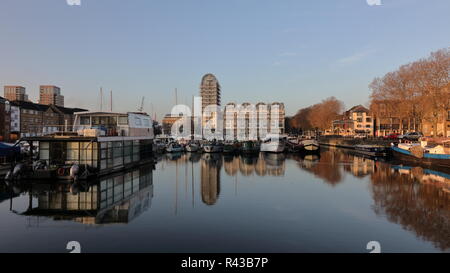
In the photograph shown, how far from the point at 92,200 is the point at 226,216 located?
11.3 m

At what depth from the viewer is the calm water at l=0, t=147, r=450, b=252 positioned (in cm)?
1420

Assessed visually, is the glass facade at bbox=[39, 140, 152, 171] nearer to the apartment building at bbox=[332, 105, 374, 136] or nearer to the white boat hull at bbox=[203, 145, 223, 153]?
the white boat hull at bbox=[203, 145, 223, 153]

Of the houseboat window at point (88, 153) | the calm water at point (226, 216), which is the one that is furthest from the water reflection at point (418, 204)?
the houseboat window at point (88, 153)

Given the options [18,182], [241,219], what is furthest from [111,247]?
[18,182]

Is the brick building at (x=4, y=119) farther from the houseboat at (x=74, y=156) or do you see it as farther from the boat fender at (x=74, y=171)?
the boat fender at (x=74, y=171)

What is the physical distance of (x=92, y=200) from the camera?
23047 mm

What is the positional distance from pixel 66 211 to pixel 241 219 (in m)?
12.2

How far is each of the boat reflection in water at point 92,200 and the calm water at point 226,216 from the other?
0.07 metres

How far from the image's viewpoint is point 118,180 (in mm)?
31844

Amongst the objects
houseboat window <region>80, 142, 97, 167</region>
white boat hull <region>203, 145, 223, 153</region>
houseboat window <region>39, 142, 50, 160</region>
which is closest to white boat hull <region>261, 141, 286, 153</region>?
white boat hull <region>203, 145, 223, 153</region>

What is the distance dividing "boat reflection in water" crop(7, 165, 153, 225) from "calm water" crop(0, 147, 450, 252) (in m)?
0.07

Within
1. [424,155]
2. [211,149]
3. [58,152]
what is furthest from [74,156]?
[424,155]

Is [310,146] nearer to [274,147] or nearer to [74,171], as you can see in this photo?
[274,147]
